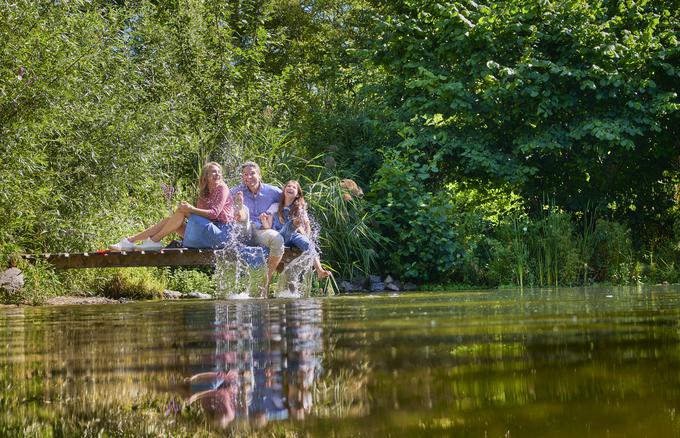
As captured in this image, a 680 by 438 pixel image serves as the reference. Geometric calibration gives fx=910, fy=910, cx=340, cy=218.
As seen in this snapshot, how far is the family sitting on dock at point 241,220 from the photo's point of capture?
10.2m

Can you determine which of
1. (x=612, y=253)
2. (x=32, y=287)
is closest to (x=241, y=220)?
(x=32, y=287)

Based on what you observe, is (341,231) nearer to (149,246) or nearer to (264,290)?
(264,290)

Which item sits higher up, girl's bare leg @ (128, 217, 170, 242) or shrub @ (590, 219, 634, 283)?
girl's bare leg @ (128, 217, 170, 242)

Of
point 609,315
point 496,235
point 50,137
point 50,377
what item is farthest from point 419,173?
point 50,377

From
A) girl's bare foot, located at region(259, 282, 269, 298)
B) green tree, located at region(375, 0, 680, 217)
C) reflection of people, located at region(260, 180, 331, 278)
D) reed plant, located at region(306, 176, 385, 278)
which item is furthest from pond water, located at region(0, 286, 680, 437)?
green tree, located at region(375, 0, 680, 217)

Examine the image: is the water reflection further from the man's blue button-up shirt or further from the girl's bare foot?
the man's blue button-up shirt

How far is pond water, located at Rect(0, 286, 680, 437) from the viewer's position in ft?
4.84

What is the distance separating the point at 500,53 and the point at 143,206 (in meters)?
7.04

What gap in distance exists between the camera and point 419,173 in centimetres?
1600

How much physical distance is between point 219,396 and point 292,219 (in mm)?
8675

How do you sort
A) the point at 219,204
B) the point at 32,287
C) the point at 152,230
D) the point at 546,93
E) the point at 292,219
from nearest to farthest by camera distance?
the point at 32,287 → the point at 219,204 → the point at 292,219 → the point at 152,230 → the point at 546,93

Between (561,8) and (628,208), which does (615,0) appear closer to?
(561,8)

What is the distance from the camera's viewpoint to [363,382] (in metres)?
1.96

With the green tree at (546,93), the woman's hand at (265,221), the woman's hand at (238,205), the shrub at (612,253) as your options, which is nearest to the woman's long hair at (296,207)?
the woman's hand at (265,221)
